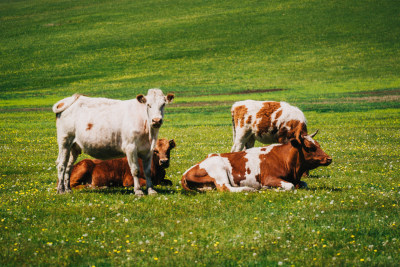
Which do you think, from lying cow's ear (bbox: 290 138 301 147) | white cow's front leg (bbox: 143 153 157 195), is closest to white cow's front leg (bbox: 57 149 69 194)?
white cow's front leg (bbox: 143 153 157 195)

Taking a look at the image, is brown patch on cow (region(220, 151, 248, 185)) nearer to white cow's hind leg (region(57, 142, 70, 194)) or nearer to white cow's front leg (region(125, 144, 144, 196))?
white cow's front leg (region(125, 144, 144, 196))

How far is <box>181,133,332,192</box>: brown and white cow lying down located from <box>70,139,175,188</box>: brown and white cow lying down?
1.39 metres

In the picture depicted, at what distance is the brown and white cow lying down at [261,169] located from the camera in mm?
12047

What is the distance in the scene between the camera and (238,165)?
12391 millimetres

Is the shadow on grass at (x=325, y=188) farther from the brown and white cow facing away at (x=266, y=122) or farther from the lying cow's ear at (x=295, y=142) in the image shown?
the brown and white cow facing away at (x=266, y=122)

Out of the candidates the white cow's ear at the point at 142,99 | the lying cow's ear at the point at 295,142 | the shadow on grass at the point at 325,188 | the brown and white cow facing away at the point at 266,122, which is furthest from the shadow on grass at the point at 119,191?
the brown and white cow facing away at the point at 266,122

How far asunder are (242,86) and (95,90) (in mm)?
18090

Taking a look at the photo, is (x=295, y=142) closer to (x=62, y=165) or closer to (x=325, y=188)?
(x=325, y=188)

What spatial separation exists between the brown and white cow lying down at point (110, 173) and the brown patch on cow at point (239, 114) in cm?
310

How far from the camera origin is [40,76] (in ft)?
231

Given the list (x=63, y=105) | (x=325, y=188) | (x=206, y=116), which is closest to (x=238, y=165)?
(x=325, y=188)

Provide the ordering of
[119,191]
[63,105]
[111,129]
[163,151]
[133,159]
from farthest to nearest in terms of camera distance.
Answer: [163,151]
[63,105]
[119,191]
[111,129]
[133,159]

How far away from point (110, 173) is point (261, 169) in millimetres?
4294

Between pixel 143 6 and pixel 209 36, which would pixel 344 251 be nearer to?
pixel 209 36
